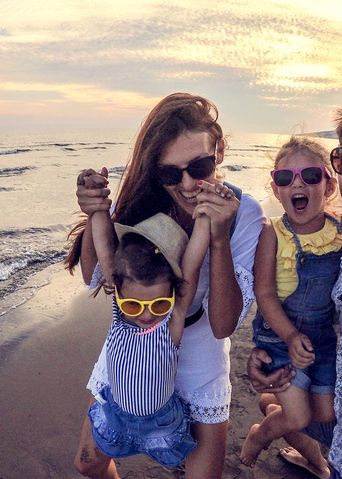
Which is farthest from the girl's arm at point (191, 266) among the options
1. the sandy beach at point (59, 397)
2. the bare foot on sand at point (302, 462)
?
the bare foot on sand at point (302, 462)

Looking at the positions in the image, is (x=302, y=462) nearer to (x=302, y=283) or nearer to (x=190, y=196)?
(x=302, y=283)

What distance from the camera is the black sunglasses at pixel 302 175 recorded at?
3.00 metres

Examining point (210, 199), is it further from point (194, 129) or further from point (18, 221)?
point (18, 221)

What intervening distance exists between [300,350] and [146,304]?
1011mm

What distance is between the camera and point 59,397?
416 cm

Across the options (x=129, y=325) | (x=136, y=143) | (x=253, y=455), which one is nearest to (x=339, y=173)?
(x=136, y=143)

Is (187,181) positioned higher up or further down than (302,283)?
higher up

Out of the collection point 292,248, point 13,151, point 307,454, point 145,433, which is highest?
point 292,248

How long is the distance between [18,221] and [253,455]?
882 cm

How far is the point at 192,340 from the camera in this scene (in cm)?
287

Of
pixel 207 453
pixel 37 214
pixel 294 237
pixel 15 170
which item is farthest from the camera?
pixel 15 170

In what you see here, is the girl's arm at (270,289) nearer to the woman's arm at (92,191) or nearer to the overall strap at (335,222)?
the overall strap at (335,222)

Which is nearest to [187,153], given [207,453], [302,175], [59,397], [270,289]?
[302,175]

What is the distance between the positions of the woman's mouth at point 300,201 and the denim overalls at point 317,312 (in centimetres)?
18
